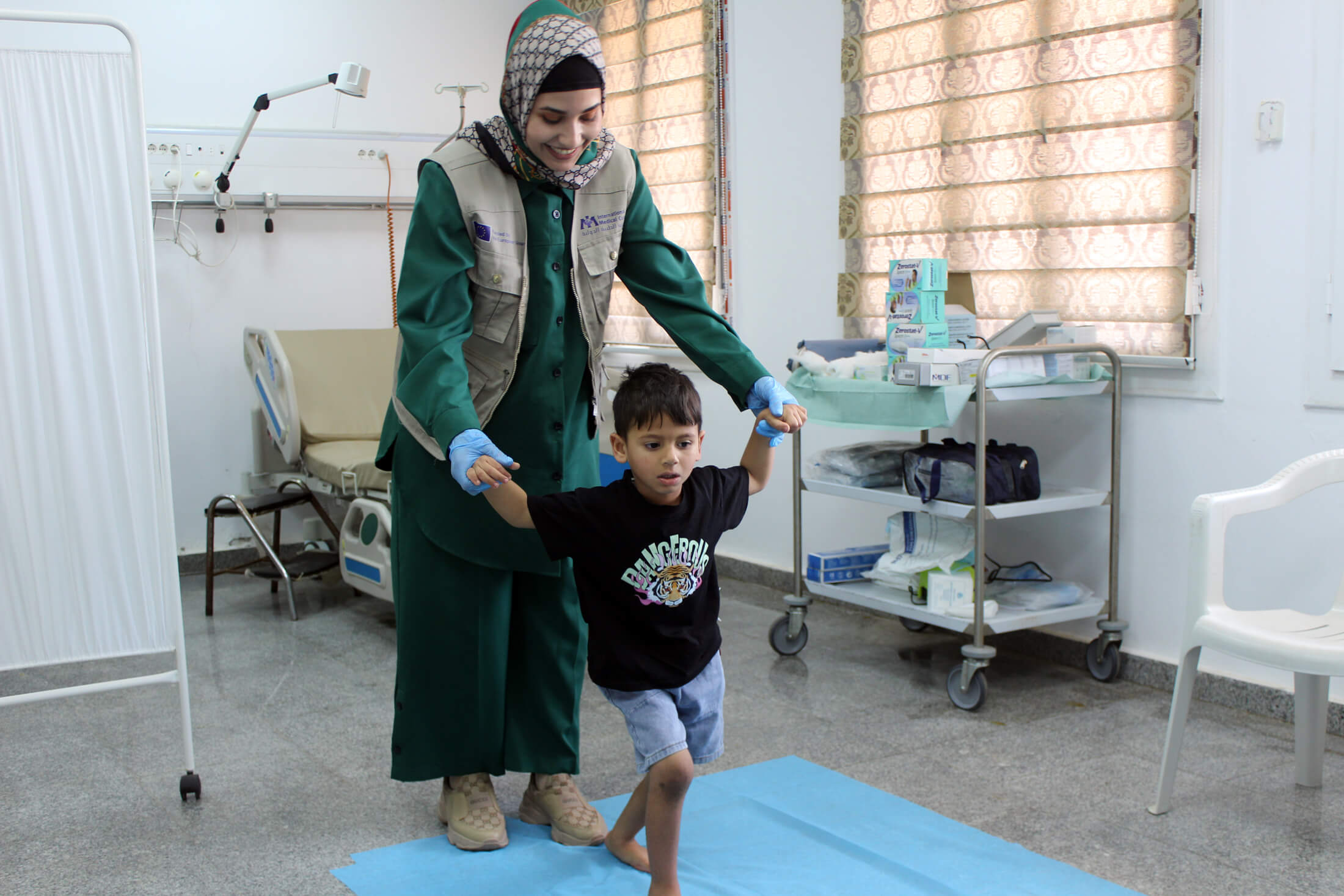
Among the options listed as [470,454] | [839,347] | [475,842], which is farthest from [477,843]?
[839,347]

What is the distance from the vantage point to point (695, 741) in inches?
75.4

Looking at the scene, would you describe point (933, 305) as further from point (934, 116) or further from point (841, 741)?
point (841, 741)

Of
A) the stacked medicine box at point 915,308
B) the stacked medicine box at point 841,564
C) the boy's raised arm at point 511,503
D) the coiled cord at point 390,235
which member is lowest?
the stacked medicine box at point 841,564

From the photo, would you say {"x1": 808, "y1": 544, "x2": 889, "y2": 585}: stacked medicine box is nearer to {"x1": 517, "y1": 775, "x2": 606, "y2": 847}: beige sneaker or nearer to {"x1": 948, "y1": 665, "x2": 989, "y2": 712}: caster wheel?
{"x1": 948, "y1": 665, "x2": 989, "y2": 712}: caster wheel

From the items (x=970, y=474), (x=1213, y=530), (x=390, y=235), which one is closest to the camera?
(x=1213, y=530)

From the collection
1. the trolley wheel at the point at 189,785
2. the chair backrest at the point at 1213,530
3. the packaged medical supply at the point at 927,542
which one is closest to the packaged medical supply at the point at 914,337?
the packaged medical supply at the point at 927,542

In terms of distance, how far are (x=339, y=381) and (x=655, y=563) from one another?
3017mm

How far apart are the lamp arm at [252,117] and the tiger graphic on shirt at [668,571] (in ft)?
9.35

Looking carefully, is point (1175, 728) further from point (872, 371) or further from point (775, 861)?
point (872, 371)

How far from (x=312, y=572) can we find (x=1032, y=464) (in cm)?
246

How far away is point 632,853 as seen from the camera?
2.08m

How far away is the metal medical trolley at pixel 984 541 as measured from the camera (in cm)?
288

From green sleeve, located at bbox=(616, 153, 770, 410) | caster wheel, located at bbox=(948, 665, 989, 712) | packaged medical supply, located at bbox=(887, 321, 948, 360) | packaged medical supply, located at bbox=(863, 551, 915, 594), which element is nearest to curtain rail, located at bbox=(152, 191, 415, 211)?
packaged medical supply, located at bbox=(887, 321, 948, 360)

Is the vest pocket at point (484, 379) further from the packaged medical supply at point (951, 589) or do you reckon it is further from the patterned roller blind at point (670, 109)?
the patterned roller blind at point (670, 109)
